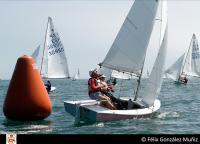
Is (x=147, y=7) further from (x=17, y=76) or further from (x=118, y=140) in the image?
(x=118, y=140)

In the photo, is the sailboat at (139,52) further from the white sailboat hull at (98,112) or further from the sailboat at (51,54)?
the sailboat at (51,54)

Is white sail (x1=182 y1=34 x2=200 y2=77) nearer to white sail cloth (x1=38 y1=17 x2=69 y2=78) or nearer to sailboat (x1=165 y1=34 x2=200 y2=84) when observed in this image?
sailboat (x1=165 y1=34 x2=200 y2=84)

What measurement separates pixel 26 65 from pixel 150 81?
4.59 m

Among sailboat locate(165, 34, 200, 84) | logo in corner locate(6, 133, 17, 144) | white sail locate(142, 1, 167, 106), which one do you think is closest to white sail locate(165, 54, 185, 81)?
sailboat locate(165, 34, 200, 84)

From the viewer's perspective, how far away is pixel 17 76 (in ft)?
40.1

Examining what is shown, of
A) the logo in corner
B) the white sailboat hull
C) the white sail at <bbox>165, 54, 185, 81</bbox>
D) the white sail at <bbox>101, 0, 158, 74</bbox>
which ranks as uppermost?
the white sail at <bbox>101, 0, 158, 74</bbox>

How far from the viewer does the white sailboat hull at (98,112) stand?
12.1 metres

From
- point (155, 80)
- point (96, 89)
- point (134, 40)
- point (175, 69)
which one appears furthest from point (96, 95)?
point (175, 69)

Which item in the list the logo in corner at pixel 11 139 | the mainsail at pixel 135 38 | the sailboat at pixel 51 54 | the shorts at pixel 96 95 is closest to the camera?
the logo in corner at pixel 11 139

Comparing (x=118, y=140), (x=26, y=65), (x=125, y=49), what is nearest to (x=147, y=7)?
(x=125, y=49)

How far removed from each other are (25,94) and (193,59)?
45.0 m

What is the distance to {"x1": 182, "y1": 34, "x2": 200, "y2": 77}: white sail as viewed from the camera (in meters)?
54.6

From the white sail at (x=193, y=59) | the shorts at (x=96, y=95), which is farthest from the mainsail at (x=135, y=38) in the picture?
the white sail at (x=193, y=59)

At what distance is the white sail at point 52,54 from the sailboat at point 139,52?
20.3 metres
